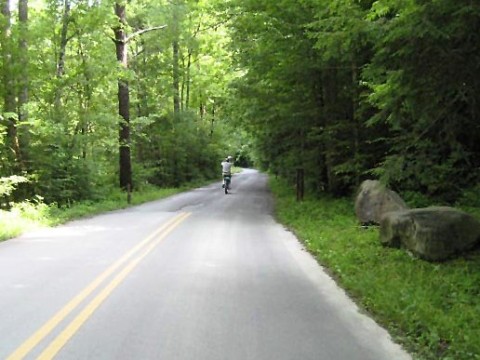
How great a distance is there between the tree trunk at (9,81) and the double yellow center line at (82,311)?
8.52m

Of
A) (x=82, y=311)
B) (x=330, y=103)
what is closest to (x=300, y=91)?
(x=330, y=103)

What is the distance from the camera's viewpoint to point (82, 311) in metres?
6.31

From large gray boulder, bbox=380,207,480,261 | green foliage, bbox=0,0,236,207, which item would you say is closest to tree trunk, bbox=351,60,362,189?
large gray boulder, bbox=380,207,480,261

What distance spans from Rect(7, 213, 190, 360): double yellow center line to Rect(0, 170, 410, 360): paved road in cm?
1

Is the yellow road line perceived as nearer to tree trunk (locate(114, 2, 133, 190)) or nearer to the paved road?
the paved road

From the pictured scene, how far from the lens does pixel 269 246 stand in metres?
11.4

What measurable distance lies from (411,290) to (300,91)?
40.3 feet

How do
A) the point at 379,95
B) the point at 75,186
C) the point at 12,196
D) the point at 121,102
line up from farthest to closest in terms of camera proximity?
the point at 121,102
the point at 75,186
the point at 12,196
the point at 379,95

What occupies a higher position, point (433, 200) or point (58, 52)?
point (58, 52)

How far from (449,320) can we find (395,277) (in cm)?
201

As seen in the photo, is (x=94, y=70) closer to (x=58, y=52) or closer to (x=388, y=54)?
(x=58, y=52)

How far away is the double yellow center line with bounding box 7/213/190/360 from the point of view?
505 centimetres

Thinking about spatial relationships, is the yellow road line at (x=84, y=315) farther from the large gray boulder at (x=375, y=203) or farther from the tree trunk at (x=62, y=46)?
the tree trunk at (x=62, y=46)

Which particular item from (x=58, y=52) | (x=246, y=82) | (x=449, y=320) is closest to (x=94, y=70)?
(x=58, y=52)
